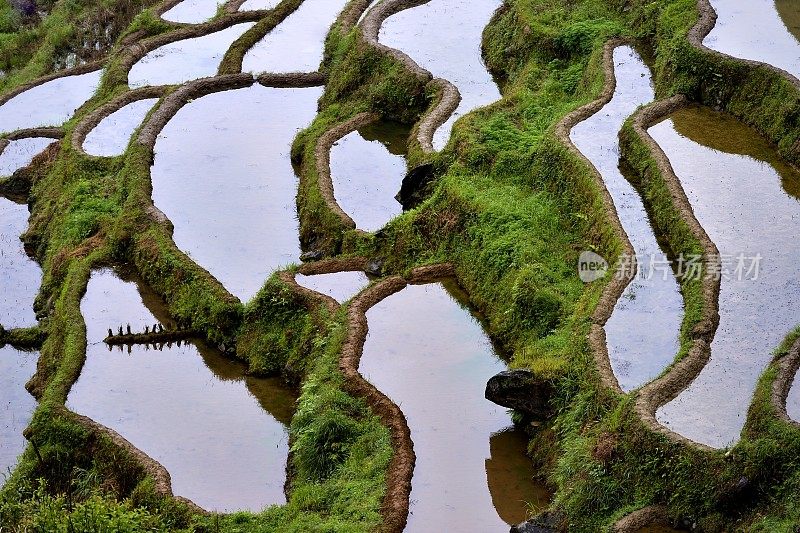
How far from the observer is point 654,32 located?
78.4ft

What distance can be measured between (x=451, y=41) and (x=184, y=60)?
7370mm

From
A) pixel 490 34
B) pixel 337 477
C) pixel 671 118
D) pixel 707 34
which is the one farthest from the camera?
pixel 490 34

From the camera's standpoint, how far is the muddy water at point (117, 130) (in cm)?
2450

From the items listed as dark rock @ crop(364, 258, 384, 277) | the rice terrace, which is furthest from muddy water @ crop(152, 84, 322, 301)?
dark rock @ crop(364, 258, 384, 277)

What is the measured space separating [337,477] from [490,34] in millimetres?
15875

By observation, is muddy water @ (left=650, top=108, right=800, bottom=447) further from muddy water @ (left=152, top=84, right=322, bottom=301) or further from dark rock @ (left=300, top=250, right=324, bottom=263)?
muddy water @ (left=152, top=84, right=322, bottom=301)

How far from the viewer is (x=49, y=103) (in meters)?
29.7

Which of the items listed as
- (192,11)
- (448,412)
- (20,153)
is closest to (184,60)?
(192,11)

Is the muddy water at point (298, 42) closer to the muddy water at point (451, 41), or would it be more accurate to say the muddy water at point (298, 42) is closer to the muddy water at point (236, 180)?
the muddy water at point (236, 180)

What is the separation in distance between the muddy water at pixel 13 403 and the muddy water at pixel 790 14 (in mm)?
16908

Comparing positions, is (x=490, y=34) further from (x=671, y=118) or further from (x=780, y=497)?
(x=780, y=497)

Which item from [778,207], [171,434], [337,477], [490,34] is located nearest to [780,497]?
[337,477]

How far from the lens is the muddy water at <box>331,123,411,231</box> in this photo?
21000 mm

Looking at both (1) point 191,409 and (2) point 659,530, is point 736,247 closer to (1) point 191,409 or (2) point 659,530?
(2) point 659,530
